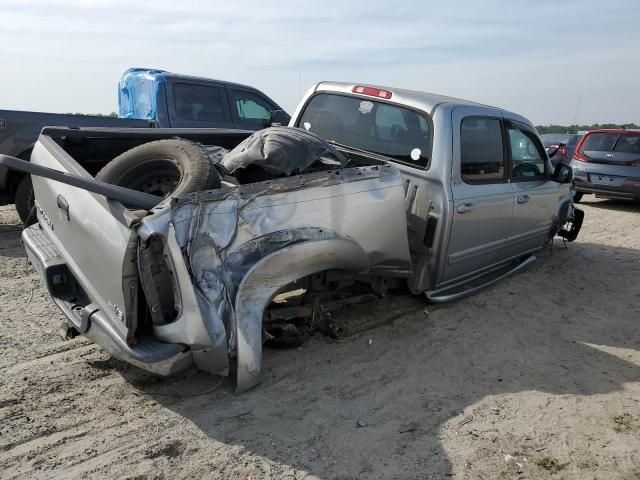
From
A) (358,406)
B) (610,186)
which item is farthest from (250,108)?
(610,186)

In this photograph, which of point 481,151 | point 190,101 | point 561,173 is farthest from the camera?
point 190,101

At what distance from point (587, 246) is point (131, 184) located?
22.2ft

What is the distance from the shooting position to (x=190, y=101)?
27.8 feet

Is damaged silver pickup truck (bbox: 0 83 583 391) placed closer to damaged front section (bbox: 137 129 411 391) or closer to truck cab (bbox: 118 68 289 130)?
damaged front section (bbox: 137 129 411 391)

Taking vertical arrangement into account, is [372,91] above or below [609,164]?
above

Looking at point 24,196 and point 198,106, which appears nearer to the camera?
point 24,196

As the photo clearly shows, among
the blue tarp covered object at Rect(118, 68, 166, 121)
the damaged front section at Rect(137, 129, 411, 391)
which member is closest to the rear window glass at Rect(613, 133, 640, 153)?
the blue tarp covered object at Rect(118, 68, 166, 121)

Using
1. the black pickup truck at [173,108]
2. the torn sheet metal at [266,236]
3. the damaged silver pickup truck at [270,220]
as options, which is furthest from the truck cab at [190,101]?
the torn sheet metal at [266,236]

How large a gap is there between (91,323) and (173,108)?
600cm

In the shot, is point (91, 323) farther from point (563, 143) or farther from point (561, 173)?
point (563, 143)

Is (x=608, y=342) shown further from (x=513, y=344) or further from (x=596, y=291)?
(x=596, y=291)

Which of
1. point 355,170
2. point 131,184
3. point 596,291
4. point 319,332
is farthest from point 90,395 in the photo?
point 596,291

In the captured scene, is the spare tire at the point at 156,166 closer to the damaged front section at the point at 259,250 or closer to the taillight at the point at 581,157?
the damaged front section at the point at 259,250

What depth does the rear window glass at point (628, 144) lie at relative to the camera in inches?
441
